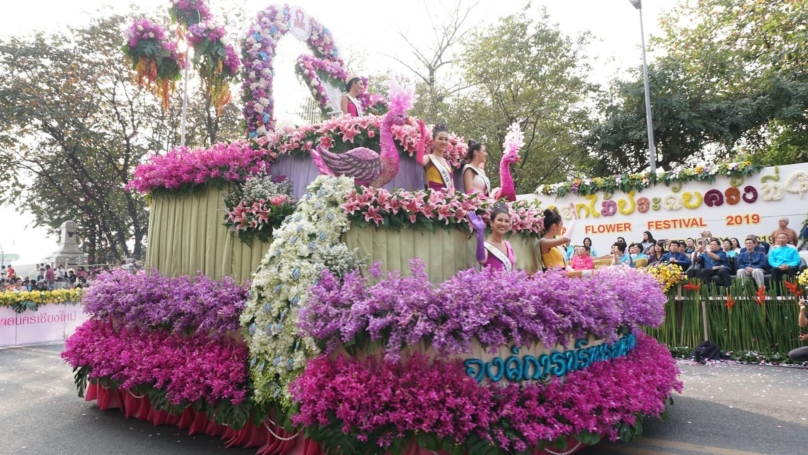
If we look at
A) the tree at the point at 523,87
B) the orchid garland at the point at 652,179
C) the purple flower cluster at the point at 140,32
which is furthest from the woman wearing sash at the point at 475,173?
the tree at the point at 523,87

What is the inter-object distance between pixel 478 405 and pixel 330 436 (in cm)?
103

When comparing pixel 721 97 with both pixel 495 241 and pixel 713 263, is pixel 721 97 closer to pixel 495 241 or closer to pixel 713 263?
pixel 713 263

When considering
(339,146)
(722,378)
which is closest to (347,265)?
(339,146)

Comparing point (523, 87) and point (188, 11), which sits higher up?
point (523, 87)

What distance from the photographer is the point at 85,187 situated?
75.4 ft

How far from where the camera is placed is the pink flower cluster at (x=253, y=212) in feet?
17.1

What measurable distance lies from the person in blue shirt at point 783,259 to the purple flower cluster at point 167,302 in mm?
8326

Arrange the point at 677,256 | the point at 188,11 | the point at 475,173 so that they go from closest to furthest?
the point at 475,173, the point at 188,11, the point at 677,256

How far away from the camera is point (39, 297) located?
13680mm

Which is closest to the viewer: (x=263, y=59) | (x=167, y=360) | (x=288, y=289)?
(x=288, y=289)

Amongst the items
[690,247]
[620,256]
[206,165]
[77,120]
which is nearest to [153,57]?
[206,165]

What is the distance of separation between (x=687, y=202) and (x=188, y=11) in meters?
10.6

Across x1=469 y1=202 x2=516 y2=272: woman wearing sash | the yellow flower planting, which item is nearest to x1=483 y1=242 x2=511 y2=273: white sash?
x1=469 y1=202 x2=516 y2=272: woman wearing sash

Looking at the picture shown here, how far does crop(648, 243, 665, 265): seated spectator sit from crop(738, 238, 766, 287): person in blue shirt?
1.28 m
